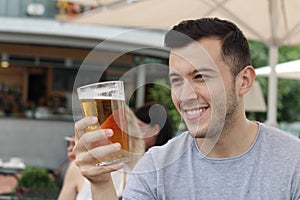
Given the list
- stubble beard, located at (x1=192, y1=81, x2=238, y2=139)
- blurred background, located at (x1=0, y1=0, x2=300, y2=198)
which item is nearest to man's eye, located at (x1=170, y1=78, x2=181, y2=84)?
stubble beard, located at (x1=192, y1=81, x2=238, y2=139)

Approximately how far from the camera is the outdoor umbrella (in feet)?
19.7

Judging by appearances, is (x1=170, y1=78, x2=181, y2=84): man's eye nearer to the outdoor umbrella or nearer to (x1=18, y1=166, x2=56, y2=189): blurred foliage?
the outdoor umbrella

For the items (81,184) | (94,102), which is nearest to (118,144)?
(94,102)

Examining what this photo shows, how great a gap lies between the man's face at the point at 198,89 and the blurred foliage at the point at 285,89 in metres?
12.9

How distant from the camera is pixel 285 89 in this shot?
51.5 ft

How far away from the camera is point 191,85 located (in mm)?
1731

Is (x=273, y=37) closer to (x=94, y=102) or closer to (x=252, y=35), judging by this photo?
(x=252, y=35)

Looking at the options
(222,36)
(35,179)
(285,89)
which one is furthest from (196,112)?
(285,89)

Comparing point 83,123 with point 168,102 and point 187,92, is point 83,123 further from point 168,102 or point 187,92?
point 168,102

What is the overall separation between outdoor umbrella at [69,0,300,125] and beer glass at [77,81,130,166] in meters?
4.41

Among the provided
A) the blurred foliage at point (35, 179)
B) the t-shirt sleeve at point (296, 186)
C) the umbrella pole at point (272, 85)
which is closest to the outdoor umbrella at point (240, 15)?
the umbrella pole at point (272, 85)

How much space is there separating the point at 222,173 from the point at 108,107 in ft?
1.74

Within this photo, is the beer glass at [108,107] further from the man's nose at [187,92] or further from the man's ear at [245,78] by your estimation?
the man's ear at [245,78]

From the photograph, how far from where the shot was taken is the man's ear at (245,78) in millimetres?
1945
